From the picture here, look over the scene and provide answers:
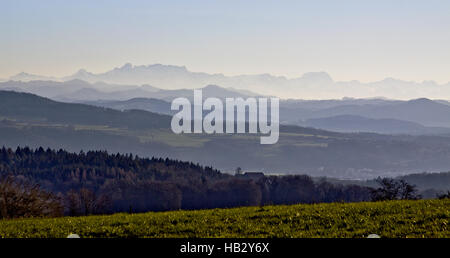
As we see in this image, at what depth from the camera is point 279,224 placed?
966 inches

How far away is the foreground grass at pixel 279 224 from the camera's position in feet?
72.9

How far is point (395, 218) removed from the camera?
24.2 m

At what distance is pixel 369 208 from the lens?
27.4 meters

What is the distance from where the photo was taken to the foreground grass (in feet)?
72.9

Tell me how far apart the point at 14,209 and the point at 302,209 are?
29.1 m
